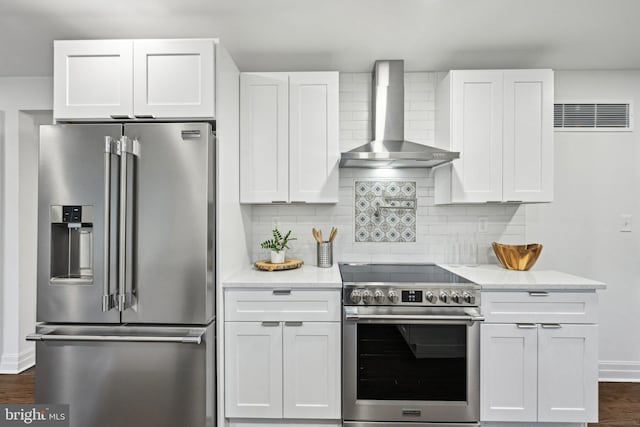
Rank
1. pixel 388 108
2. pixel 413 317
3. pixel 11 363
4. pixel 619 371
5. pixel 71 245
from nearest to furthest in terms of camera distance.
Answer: pixel 71 245 → pixel 413 317 → pixel 388 108 → pixel 619 371 → pixel 11 363

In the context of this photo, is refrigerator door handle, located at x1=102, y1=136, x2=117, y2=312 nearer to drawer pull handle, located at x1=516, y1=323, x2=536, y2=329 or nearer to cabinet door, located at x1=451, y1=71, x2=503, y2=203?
cabinet door, located at x1=451, y1=71, x2=503, y2=203

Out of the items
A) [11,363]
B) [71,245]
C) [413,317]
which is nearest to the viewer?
[71,245]

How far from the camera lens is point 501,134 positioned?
2.69 meters

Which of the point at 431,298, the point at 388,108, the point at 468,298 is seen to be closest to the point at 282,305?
the point at 431,298

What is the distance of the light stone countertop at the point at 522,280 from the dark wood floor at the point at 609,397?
1.02 metres

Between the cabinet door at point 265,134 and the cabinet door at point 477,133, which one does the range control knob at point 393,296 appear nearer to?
the cabinet door at point 477,133

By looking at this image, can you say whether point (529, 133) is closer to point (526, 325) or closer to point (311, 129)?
point (526, 325)

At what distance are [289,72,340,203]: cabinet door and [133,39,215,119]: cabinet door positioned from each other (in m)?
0.73

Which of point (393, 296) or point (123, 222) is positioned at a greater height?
point (123, 222)

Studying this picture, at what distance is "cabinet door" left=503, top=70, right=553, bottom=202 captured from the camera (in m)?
2.66

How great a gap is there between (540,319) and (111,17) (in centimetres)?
321

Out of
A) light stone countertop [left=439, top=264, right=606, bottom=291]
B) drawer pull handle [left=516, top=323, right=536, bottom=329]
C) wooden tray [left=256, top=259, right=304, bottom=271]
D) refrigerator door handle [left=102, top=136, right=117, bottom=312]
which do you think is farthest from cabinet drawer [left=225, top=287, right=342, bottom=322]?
drawer pull handle [left=516, top=323, right=536, bottom=329]

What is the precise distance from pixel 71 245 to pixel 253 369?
4.22 ft

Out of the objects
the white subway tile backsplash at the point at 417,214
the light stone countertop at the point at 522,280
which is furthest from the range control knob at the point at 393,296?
the white subway tile backsplash at the point at 417,214
